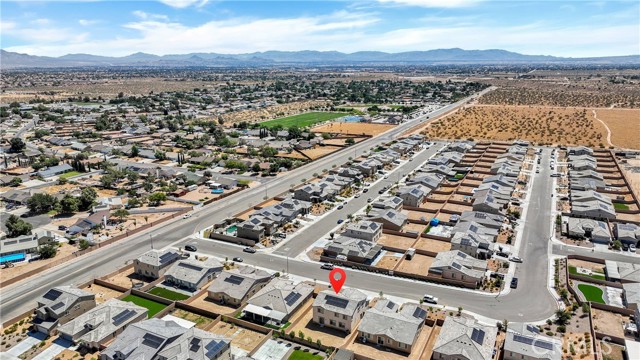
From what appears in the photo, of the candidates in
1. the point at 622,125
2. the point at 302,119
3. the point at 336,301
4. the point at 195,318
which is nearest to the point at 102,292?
the point at 195,318

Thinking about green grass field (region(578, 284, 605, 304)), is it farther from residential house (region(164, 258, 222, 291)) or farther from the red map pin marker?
residential house (region(164, 258, 222, 291))

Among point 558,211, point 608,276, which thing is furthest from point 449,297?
point 558,211

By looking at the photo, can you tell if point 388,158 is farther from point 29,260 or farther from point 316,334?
point 29,260

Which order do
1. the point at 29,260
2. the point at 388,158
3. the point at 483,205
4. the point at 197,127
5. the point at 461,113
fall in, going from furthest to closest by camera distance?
the point at 461,113 → the point at 197,127 → the point at 388,158 → the point at 483,205 → the point at 29,260

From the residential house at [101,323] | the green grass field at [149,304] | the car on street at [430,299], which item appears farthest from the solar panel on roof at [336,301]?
the residential house at [101,323]

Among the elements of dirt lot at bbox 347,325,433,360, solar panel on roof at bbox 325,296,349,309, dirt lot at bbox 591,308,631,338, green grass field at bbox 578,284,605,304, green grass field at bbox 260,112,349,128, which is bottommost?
dirt lot at bbox 347,325,433,360

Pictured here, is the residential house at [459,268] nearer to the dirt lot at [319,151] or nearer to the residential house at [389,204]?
the residential house at [389,204]

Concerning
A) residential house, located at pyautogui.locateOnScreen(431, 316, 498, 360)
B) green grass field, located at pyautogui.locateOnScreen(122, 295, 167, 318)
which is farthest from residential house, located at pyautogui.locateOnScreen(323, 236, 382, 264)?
green grass field, located at pyautogui.locateOnScreen(122, 295, 167, 318)
